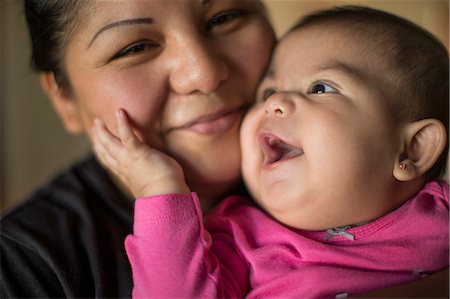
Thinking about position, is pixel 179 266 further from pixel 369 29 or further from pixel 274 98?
pixel 369 29

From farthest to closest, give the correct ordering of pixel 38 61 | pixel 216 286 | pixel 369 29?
pixel 38 61 < pixel 369 29 < pixel 216 286

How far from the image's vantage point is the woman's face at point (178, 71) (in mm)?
970

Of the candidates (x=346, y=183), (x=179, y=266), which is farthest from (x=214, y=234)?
(x=346, y=183)

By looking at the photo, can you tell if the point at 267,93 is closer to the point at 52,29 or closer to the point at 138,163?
the point at 138,163

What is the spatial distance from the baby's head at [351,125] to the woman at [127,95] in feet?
0.32

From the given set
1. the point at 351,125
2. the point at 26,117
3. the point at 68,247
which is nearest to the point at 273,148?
the point at 351,125

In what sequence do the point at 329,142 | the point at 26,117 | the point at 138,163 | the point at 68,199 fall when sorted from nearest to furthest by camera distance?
the point at 329,142
the point at 138,163
the point at 68,199
the point at 26,117

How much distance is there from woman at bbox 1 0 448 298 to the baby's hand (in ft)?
0.10

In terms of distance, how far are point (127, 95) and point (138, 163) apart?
0.44 feet

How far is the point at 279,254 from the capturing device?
3.04ft

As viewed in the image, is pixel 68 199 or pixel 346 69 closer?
pixel 346 69

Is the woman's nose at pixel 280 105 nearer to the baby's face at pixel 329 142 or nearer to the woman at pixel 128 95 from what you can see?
the baby's face at pixel 329 142

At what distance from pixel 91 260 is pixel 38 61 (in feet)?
1.61

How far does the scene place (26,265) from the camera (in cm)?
98
